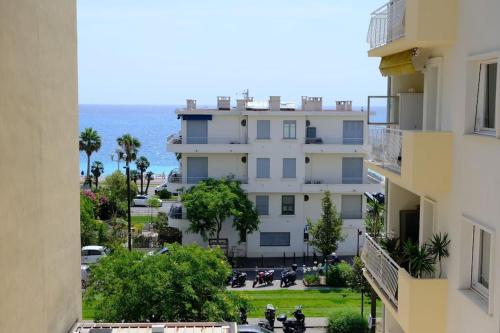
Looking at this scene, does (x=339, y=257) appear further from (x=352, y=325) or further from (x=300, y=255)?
(x=352, y=325)

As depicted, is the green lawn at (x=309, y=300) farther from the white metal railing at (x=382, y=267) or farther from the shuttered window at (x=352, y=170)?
the white metal railing at (x=382, y=267)

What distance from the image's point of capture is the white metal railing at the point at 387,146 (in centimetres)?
1206

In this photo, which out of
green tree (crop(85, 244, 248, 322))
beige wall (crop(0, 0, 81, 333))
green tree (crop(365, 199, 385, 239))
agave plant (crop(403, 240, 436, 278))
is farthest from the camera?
green tree (crop(365, 199, 385, 239))

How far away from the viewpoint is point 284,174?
40.7 meters

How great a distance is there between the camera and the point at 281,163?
133 ft

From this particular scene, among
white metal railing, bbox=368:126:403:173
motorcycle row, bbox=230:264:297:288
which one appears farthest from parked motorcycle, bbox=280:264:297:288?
white metal railing, bbox=368:126:403:173

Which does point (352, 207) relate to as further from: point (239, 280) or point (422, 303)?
point (422, 303)

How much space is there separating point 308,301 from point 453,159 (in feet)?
66.3

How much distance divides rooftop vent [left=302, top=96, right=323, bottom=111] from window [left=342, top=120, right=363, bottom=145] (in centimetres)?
212

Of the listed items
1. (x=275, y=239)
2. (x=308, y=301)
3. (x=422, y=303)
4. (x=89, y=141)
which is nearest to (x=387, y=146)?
(x=422, y=303)

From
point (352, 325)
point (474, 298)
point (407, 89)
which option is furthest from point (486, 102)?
point (352, 325)

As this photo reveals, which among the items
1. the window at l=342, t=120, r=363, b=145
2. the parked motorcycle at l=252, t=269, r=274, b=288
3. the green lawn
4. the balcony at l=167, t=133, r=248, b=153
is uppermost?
the window at l=342, t=120, r=363, b=145

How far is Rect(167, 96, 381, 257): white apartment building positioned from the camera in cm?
4028

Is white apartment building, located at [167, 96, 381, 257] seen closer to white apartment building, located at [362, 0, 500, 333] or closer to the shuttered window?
the shuttered window
